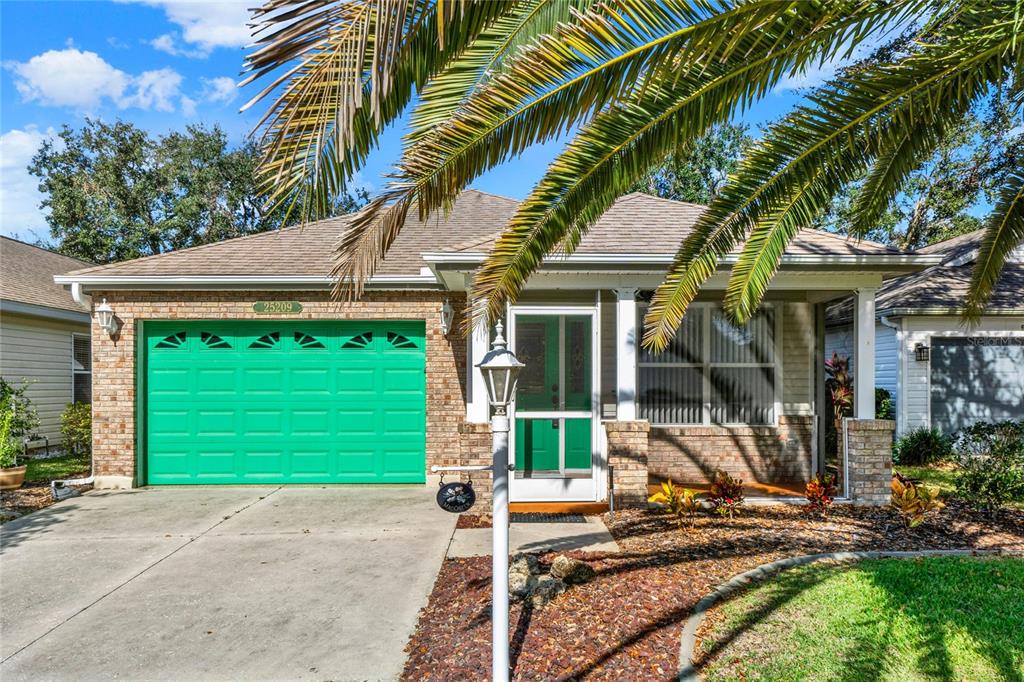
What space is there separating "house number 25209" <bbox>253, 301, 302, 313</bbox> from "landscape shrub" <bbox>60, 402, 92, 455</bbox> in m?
4.84

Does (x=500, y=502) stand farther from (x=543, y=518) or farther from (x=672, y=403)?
(x=672, y=403)

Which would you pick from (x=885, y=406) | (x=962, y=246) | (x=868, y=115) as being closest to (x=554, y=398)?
(x=868, y=115)

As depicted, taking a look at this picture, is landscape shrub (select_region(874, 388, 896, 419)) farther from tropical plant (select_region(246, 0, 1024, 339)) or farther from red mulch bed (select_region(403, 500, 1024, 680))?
tropical plant (select_region(246, 0, 1024, 339))

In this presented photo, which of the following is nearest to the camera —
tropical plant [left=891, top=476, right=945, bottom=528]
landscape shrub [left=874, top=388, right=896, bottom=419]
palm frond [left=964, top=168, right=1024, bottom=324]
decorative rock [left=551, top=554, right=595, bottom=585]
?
decorative rock [left=551, top=554, right=595, bottom=585]

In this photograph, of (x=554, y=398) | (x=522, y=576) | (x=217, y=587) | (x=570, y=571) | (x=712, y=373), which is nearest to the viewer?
(x=522, y=576)

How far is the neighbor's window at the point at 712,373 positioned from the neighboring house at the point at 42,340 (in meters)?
10.8

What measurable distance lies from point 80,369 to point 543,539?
11869 millimetres

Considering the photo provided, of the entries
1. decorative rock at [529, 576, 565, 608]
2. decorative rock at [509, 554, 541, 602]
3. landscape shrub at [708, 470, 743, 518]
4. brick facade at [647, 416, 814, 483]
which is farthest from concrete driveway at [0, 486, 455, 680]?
brick facade at [647, 416, 814, 483]

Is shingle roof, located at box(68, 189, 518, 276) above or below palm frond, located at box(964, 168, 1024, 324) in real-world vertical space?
above

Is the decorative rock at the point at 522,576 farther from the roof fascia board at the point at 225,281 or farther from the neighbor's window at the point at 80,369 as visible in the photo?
the neighbor's window at the point at 80,369

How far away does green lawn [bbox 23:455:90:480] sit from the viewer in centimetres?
Result: 983

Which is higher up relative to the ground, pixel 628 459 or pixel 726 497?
pixel 628 459

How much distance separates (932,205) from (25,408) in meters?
25.0

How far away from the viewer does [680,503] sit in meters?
6.69
